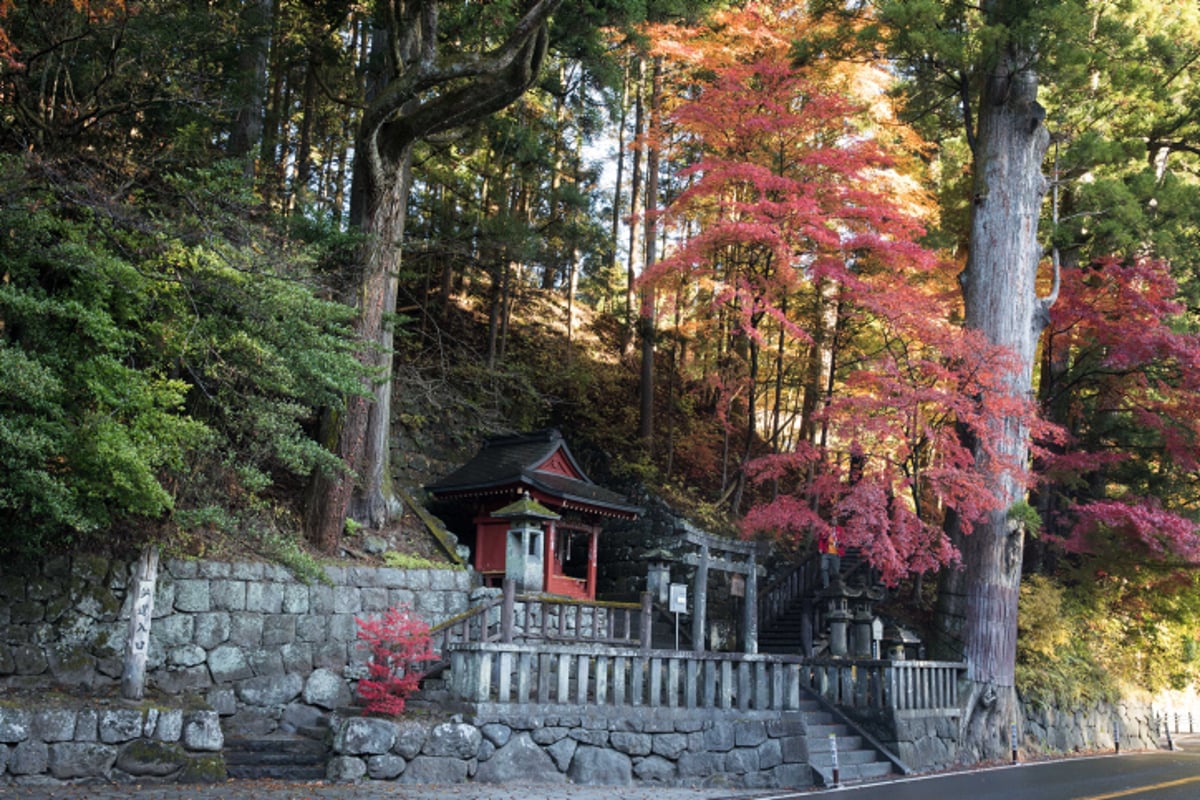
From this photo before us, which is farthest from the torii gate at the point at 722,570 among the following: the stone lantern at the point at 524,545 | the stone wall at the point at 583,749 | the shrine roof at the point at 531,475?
the shrine roof at the point at 531,475

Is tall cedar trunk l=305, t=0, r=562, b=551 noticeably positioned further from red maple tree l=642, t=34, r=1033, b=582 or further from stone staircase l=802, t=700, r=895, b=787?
stone staircase l=802, t=700, r=895, b=787

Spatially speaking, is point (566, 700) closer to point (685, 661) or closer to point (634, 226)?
point (685, 661)

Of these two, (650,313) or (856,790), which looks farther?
(650,313)

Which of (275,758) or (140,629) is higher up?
(140,629)

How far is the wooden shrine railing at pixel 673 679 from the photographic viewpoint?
378 inches

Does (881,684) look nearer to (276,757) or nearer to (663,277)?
(276,757)

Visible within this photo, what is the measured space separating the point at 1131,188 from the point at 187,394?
51.1 ft

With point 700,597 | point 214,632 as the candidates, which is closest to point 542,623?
point 700,597

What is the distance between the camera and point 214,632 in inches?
432

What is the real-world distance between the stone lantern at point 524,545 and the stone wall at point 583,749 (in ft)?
10.00

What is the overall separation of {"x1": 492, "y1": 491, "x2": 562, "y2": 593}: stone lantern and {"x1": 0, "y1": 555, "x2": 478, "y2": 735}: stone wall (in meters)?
1.72

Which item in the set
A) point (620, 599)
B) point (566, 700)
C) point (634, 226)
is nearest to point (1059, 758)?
point (620, 599)

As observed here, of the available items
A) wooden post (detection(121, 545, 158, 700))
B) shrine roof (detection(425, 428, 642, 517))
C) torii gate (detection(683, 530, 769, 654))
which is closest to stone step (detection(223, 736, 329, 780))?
wooden post (detection(121, 545, 158, 700))

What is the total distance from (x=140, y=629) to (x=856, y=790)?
779 centimetres
